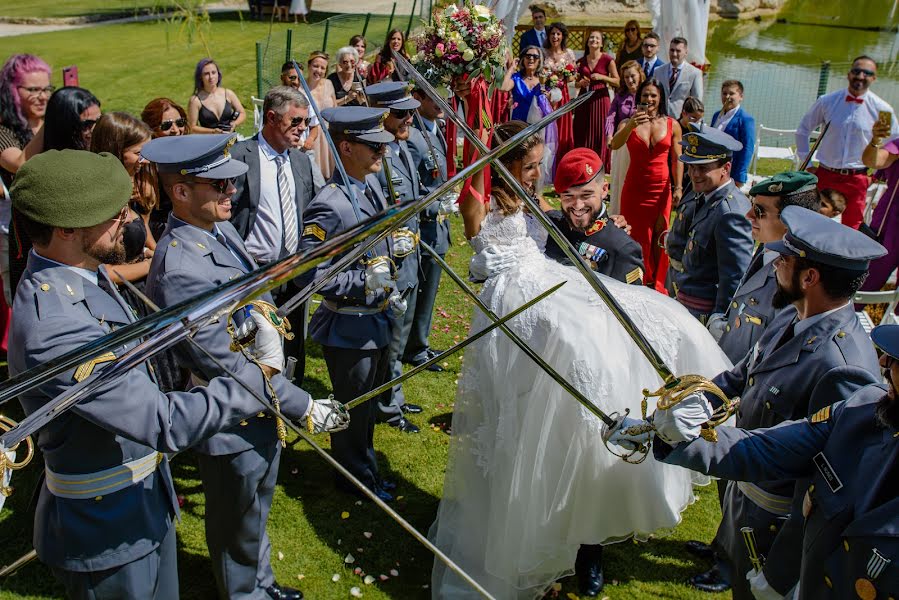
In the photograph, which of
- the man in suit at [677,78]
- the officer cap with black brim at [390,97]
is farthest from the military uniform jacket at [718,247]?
the man in suit at [677,78]

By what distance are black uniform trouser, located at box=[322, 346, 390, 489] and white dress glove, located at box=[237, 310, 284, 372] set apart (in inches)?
54.5

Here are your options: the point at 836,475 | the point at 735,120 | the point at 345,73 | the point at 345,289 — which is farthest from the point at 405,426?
the point at 735,120

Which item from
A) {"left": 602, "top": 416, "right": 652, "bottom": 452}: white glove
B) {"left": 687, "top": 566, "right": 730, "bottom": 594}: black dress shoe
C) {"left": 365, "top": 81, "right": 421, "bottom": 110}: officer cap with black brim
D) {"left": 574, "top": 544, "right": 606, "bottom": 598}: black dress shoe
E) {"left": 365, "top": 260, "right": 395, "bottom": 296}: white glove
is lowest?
{"left": 687, "top": 566, "right": 730, "bottom": 594}: black dress shoe

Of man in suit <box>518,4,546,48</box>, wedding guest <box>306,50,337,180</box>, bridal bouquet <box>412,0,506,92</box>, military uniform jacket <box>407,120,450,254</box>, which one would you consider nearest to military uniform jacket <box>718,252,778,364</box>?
military uniform jacket <box>407,120,450,254</box>

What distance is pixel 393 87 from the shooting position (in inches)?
215

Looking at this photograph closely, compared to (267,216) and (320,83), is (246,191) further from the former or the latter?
(320,83)

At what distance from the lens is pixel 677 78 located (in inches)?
412

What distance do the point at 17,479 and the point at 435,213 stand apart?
334cm

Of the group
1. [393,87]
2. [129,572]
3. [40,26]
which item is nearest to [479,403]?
[129,572]

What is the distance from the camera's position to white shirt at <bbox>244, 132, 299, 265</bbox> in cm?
486

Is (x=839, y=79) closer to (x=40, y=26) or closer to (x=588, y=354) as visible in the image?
(x=588, y=354)

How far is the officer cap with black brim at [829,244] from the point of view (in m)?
2.68

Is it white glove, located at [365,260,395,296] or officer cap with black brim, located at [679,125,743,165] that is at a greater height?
officer cap with black brim, located at [679,125,743,165]

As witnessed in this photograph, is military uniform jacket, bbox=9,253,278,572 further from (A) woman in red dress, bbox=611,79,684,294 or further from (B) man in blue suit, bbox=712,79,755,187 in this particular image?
(B) man in blue suit, bbox=712,79,755,187
